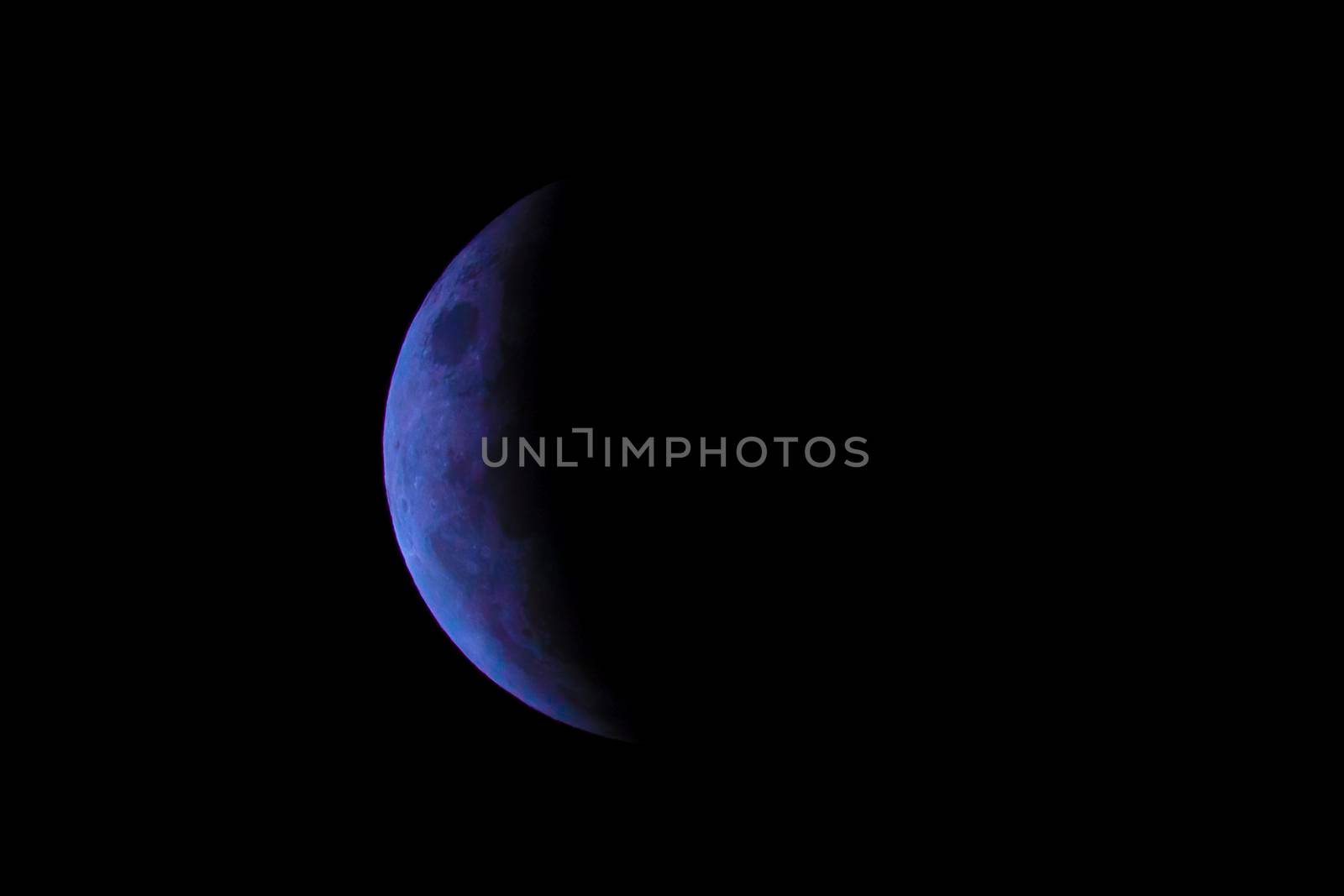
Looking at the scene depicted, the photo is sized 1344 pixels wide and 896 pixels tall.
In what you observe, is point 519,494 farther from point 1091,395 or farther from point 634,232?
point 1091,395

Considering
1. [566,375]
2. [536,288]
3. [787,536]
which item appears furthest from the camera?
[536,288]

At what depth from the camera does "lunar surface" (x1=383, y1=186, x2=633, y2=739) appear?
2.69 metres

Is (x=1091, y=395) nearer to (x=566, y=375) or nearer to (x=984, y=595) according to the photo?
(x=984, y=595)

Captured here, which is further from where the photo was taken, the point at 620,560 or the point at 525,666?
the point at 525,666

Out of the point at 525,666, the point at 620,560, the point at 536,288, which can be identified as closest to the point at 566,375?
the point at 536,288

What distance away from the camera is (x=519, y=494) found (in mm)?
2650

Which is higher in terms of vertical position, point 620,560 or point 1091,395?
point 1091,395

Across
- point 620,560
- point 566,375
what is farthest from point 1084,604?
point 566,375

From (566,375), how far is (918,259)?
1157 millimetres

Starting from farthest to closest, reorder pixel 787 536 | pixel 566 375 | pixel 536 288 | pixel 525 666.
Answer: pixel 525 666 → pixel 536 288 → pixel 566 375 → pixel 787 536

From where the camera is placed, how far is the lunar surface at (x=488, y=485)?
2693 millimetres

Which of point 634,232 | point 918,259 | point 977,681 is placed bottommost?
point 977,681

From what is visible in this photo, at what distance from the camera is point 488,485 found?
2727mm

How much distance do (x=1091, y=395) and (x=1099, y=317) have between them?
25cm
